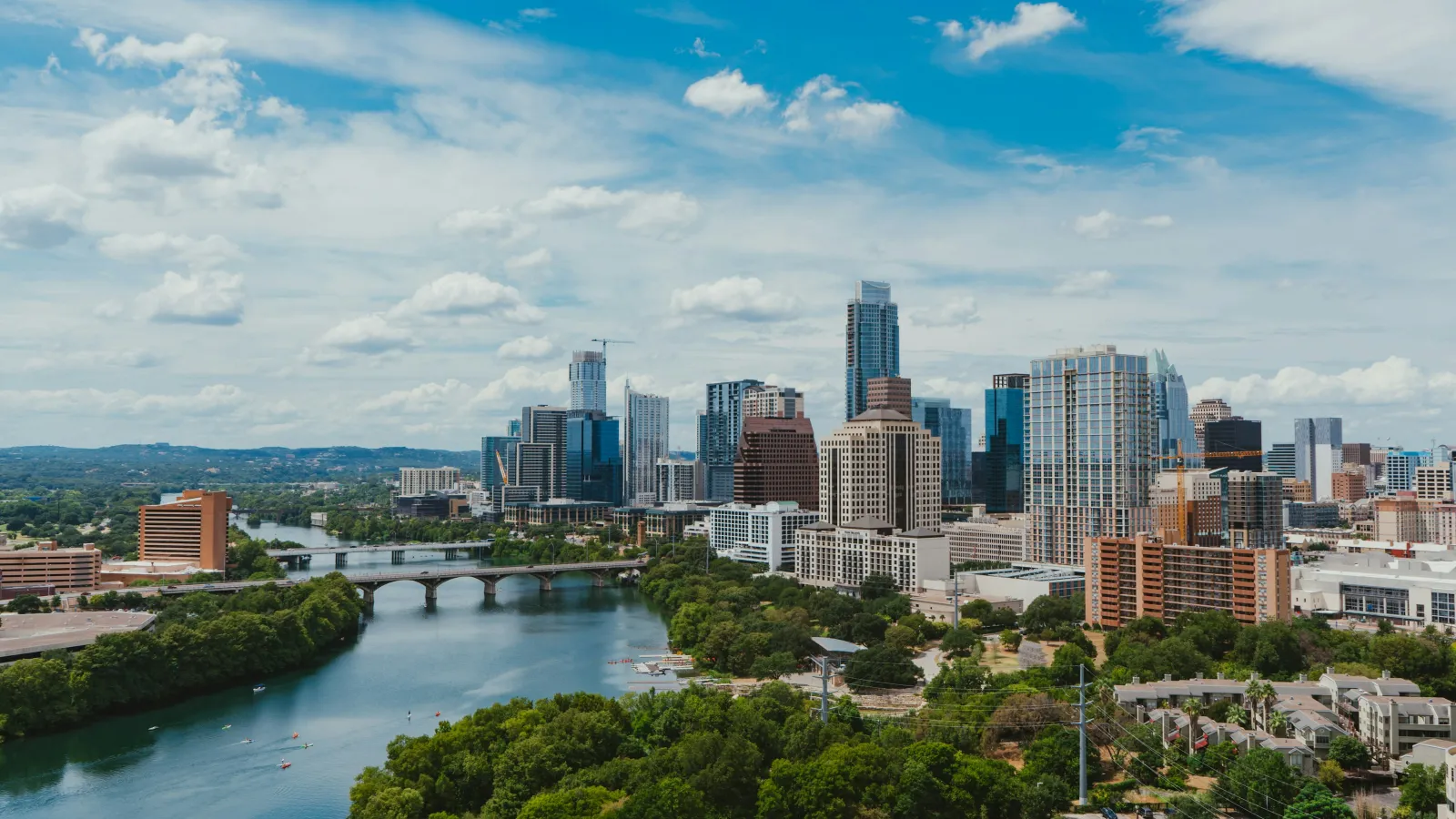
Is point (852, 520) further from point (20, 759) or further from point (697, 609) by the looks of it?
point (20, 759)

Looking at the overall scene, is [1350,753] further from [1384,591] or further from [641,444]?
[641,444]

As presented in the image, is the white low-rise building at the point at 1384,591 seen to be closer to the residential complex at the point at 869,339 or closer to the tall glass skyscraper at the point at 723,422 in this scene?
the residential complex at the point at 869,339

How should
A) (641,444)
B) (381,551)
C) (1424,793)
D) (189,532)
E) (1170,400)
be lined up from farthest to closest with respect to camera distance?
(641,444)
(1170,400)
(381,551)
(189,532)
(1424,793)

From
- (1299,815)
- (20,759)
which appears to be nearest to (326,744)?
(20,759)

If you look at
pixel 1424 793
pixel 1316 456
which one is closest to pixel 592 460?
pixel 1316 456

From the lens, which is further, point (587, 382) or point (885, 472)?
point (587, 382)
